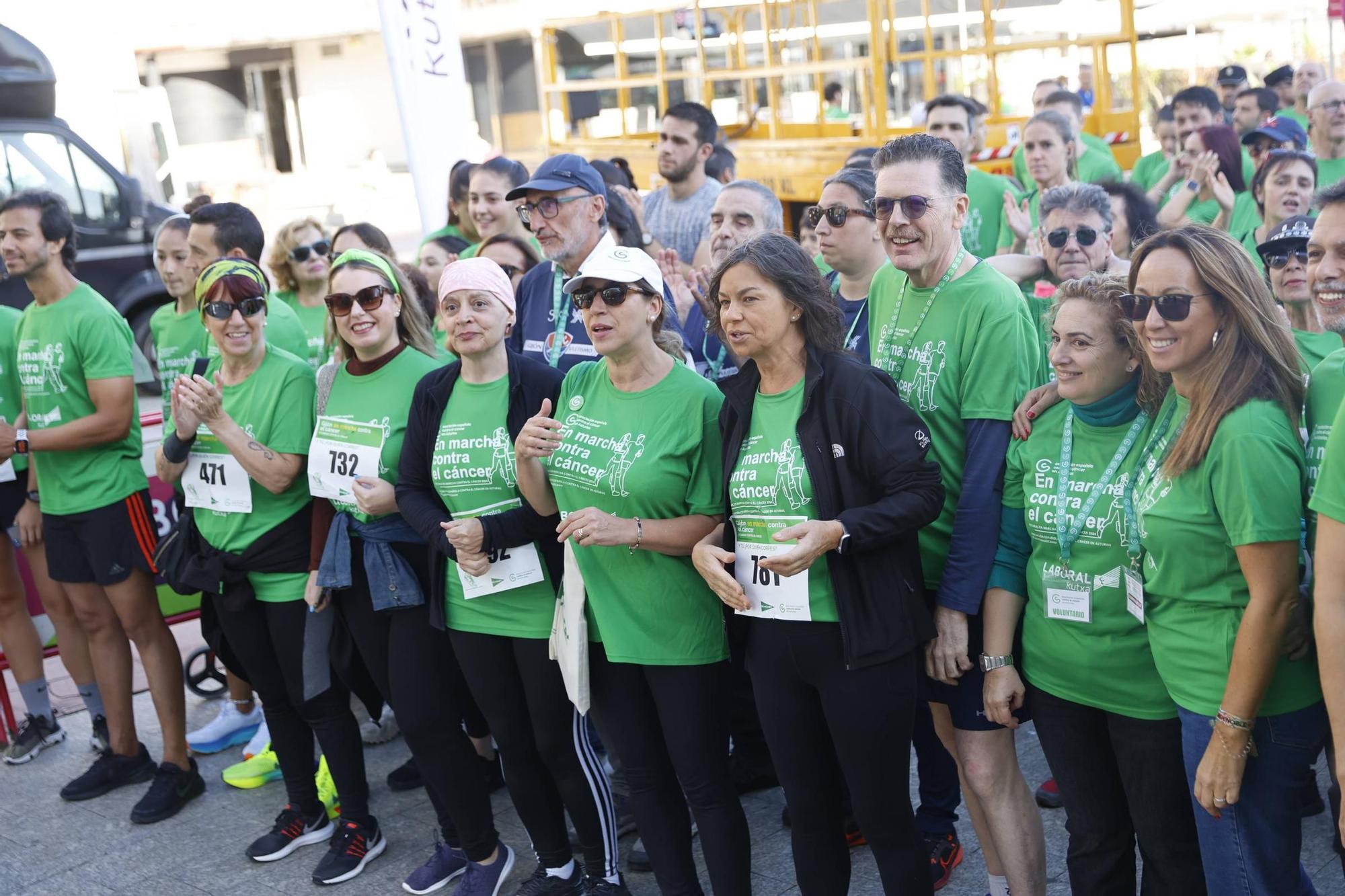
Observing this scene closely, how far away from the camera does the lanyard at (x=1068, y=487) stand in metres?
2.80

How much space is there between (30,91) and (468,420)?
9.02 meters

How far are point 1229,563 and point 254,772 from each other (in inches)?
149

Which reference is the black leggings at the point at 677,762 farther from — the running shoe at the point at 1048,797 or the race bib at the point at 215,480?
the race bib at the point at 215,480

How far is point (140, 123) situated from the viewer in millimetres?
11758

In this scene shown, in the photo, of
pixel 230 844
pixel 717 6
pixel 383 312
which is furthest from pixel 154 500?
pixel 717 6

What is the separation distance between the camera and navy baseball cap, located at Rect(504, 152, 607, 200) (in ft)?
13.9

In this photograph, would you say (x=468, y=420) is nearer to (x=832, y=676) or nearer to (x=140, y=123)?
(x=832, y=676)

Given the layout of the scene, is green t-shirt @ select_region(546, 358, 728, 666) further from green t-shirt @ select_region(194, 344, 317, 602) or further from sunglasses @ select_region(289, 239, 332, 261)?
sunglasses @ select_region(289, 239, 332, 261)

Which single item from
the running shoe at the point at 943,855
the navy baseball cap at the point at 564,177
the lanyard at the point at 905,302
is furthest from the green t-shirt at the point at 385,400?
the running shoe at the point at 943,855

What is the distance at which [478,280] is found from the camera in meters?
3.68

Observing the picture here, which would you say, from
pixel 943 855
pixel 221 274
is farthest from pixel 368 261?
pixel 943 855

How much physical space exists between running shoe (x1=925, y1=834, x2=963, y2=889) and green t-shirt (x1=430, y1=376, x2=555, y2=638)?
130cm

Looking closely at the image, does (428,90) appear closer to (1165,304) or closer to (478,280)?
(478,280)

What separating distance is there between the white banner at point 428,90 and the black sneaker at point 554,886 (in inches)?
148
